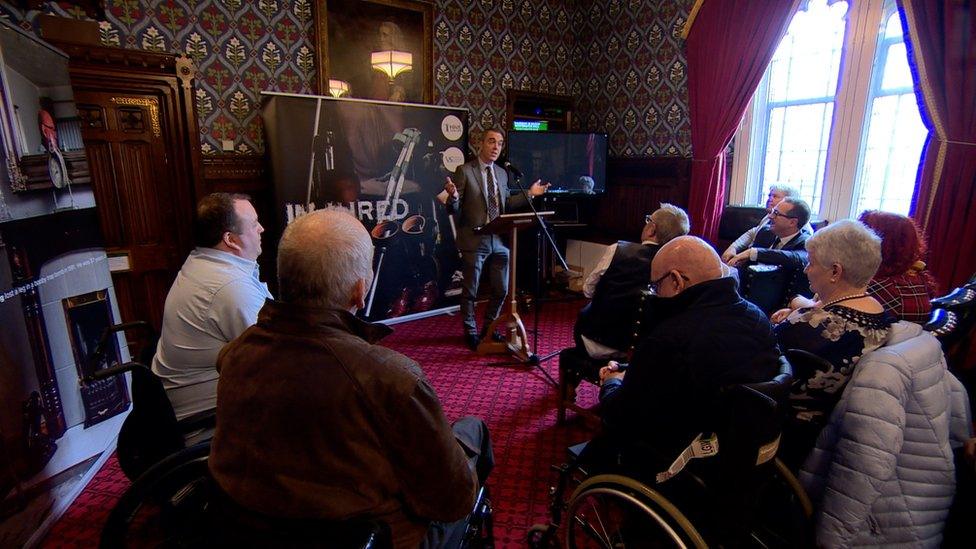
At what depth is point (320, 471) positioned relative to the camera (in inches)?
36.2

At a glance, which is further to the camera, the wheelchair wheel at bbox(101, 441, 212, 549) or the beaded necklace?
the beaded necklace

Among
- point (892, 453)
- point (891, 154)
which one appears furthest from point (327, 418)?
point (891, 154)

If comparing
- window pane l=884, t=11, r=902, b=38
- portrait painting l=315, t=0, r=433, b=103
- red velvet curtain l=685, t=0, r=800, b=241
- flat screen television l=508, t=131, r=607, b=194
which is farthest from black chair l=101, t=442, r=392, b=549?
window pane l=884, t=11, r=902, b=38

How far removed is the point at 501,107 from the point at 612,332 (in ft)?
11.0

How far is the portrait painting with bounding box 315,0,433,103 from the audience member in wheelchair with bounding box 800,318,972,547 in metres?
3.78

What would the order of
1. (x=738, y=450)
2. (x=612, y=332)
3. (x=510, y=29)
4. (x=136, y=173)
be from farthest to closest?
1. (x=510, y=29)
2. (x=136, y=173)
3. (x=612, y=332)
4. (x=738, y=450)

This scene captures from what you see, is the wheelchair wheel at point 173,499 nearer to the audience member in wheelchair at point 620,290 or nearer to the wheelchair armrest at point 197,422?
the wheelchair armrest at point 197,422

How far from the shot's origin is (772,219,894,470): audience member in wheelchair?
1412 millimetres

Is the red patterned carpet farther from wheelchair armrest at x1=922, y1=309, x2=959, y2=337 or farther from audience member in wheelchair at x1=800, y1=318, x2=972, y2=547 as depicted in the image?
wheelchair armrest at x1=922, y1=309, x2=959, y2=337

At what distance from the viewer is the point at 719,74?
3.95 metres

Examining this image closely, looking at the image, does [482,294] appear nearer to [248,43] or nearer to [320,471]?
[248,43]

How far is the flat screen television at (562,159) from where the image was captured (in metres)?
4.63

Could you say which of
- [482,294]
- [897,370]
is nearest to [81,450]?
[897,370]

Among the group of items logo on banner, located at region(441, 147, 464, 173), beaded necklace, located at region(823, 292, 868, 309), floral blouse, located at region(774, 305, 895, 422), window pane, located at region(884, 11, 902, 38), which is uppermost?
Result: window pane, located at region(884, 11, 902, 38)
